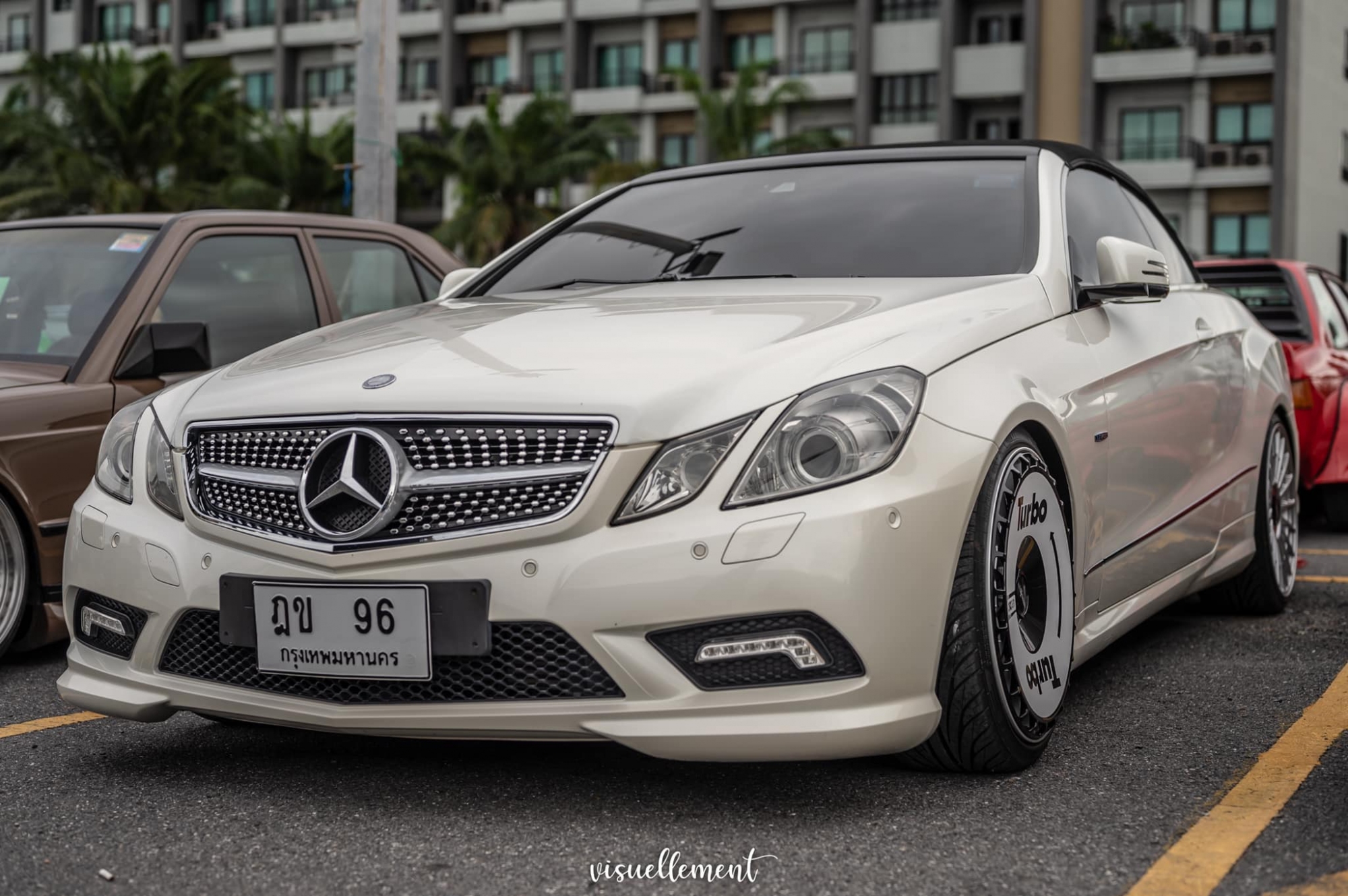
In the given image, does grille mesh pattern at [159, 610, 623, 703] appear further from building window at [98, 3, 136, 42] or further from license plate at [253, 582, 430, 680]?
building window at [98, 3, 136, 42]

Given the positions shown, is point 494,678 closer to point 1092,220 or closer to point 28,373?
point 1092,220

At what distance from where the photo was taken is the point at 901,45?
4359 centimetres

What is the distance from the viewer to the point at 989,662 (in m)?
3.19

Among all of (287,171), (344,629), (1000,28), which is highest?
(1000,28)

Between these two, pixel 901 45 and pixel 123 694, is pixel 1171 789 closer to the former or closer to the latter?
pixel 123 694

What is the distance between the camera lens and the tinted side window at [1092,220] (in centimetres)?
437

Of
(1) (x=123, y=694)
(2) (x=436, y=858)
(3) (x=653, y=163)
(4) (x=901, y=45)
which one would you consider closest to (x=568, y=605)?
(2) (x=436, y=858)

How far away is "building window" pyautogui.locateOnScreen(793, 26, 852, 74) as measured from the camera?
44781 mm

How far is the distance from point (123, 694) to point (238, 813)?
45 cm

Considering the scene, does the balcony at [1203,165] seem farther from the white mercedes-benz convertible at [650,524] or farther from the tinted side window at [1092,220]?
the white mercedes-benz convertible at [650,524]

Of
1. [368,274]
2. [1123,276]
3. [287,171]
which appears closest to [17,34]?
[287,171]

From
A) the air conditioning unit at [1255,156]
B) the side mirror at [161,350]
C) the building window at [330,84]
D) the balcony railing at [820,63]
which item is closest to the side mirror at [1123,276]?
the side mirror at [161,350]

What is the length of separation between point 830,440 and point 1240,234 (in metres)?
40.5

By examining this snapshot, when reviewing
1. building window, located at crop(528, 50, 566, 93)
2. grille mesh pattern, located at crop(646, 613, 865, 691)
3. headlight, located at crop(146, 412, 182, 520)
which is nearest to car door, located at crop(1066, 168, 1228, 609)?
grille mesh pattern, located at crop(646, 613, 865, 691)
